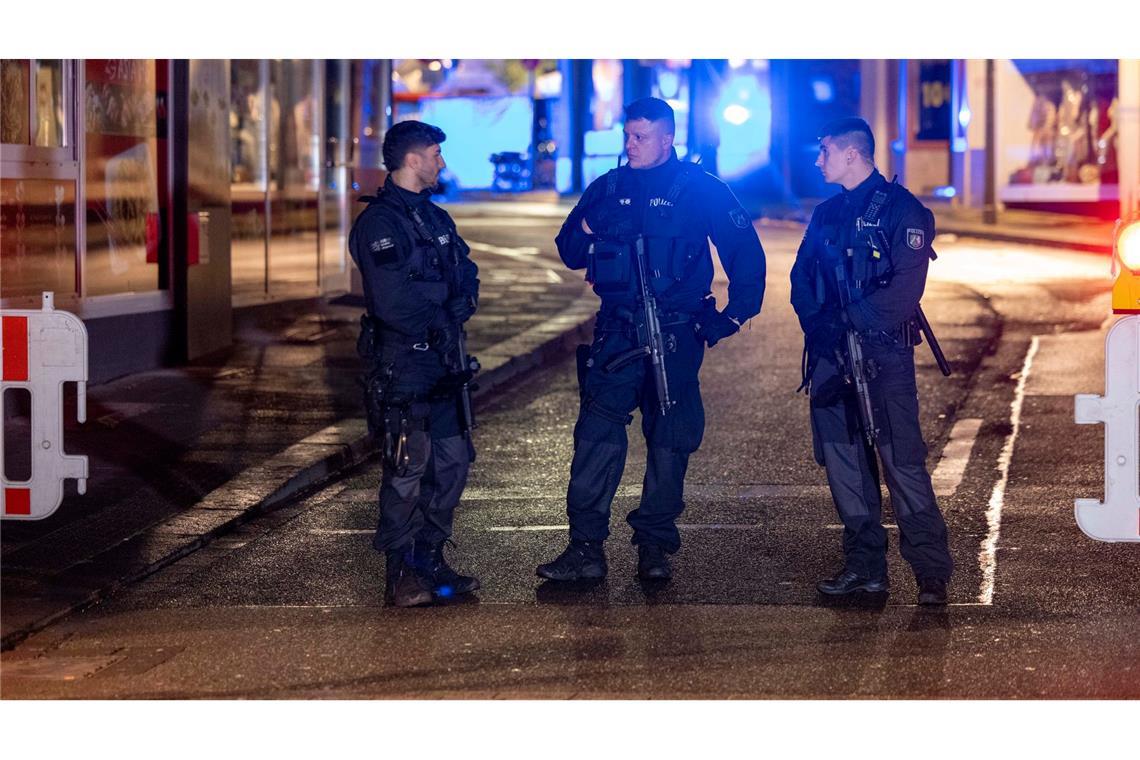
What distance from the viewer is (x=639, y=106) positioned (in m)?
6.84

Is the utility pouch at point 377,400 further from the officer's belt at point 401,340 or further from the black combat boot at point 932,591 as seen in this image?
the black combat boot at point 932,591

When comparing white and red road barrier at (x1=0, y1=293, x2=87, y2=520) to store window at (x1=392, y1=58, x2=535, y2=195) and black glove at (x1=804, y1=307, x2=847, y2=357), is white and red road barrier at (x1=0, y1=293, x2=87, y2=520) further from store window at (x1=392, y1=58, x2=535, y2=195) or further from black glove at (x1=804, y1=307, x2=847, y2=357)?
store window at (x1=392, y1=58, x2=535, y2=195)

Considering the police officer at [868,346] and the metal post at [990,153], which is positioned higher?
the metal post at [990,153]

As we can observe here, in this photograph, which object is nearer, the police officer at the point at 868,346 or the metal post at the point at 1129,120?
the police officer at the point at 868,346

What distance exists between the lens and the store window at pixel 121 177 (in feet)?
38.8

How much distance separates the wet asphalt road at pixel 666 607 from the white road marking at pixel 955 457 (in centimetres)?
3

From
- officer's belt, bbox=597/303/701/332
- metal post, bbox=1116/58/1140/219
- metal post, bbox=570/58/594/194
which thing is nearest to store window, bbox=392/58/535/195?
metal post, bbox=570/58/594/194

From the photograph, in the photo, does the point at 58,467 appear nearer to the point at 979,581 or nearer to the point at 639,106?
the point at 639,106

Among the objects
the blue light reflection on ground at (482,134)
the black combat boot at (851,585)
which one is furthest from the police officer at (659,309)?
the blue light reflection on ground at (482,134)

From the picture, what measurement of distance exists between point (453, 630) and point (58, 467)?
4.71ft

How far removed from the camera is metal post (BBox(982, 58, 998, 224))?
30.0 m

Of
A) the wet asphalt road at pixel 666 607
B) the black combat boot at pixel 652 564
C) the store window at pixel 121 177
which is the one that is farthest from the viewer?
the store window at pixel 121 177

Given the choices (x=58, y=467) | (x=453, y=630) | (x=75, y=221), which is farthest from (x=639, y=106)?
(x=75, y=221)

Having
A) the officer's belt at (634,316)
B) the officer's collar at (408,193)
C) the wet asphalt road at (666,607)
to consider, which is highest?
the officer's collar at (408,193)
